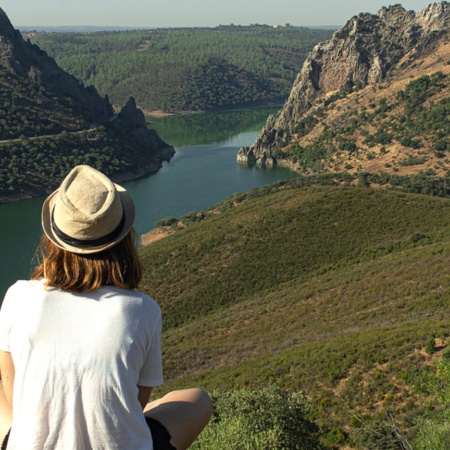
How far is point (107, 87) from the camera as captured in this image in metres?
139

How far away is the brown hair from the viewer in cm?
279

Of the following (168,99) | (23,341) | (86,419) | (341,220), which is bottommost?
(168,99)

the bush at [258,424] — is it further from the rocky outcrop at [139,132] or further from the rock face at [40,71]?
the rock face at [40,71]

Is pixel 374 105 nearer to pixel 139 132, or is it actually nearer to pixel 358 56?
pixel 358 56

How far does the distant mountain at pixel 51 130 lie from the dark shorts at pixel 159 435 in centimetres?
6022

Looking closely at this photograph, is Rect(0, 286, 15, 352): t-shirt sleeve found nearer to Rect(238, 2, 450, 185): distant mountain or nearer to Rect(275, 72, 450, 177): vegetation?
Rect(238, 2, 450, 185): distant mountain

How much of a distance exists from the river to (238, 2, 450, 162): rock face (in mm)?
6834

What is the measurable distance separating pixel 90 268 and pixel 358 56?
85.5 metres

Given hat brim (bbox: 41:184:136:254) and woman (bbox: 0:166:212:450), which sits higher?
hat brim (bbox: 41:184:136:254)

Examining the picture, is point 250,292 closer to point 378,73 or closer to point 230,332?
point 230,332

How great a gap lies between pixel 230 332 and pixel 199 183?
44.5 metres

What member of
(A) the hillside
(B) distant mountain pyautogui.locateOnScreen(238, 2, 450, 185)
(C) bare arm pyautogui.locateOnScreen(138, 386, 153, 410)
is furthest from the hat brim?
(A) the hillside

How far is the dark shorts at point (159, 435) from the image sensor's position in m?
3.08

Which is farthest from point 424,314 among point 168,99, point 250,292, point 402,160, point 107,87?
point 107,87
